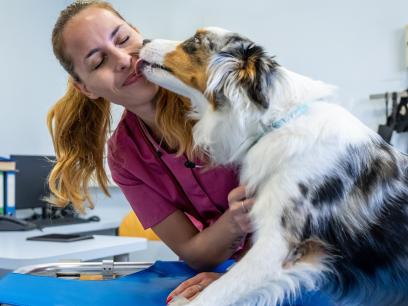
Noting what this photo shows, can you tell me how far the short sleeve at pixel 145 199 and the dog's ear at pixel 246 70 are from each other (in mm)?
457

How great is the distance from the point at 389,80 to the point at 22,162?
2.37 m

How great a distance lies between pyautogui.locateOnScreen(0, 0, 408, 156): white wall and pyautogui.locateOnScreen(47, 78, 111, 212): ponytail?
1503 millimetres

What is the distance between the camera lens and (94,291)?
3.99 feet

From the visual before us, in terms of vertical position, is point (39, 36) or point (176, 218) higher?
point (39, 36)

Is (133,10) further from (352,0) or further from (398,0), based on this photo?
(398,0)

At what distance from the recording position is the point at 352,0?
9.72ft

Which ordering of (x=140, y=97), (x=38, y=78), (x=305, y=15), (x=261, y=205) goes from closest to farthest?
(x=261, y=205) → (x=140, y=97) → (x=305, y=15) → (x=38, y=78)

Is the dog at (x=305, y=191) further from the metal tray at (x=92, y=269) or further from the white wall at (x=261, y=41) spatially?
the white wall at (x=261, y=41)

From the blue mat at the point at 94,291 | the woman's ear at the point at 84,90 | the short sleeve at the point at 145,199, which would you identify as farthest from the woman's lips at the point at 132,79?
the blue mat at the point at 94,291

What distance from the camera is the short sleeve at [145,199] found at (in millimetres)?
1452

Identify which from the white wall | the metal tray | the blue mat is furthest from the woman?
the white wall

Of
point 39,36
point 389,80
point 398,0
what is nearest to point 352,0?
point 398,0

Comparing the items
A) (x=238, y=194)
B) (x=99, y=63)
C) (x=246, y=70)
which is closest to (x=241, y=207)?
(x=238, y=194)

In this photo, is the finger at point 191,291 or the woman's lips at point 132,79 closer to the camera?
the finger at point 191,291
